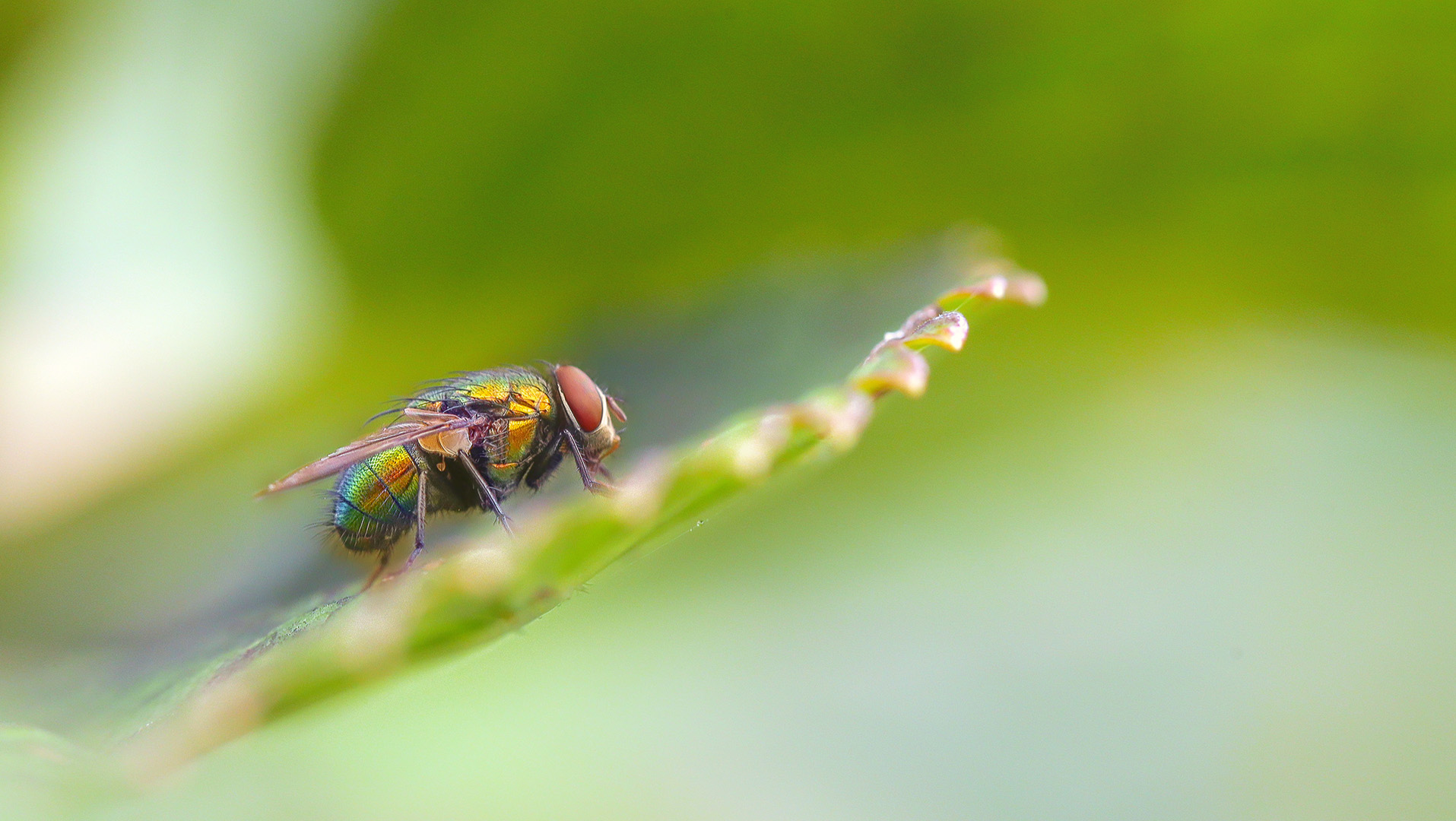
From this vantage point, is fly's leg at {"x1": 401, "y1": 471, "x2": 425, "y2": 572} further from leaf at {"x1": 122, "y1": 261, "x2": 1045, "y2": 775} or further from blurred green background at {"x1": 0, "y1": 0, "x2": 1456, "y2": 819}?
leaf at {"x1": 122, "y1": 261, "x2": 1045, "y2": 775}

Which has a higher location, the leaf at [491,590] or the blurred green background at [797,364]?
the blurred green background at [797,364]

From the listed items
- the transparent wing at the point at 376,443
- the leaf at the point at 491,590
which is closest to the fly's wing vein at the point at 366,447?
the transparent wing at the point at 376,443

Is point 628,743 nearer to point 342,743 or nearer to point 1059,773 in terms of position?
point 342,743

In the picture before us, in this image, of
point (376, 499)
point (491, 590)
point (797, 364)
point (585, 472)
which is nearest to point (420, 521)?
point (376, 499)

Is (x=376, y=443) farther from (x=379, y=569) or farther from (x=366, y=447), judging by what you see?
(x=379, y=569)

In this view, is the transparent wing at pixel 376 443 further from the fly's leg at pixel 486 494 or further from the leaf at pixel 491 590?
the leaf at pixel 491 590

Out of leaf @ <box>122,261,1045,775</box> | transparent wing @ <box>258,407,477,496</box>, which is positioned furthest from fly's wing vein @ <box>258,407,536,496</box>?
leaf @ <box>122,261,1045,775</box>

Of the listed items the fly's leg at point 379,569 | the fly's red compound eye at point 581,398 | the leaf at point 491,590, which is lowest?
the leaf at point 491,590
